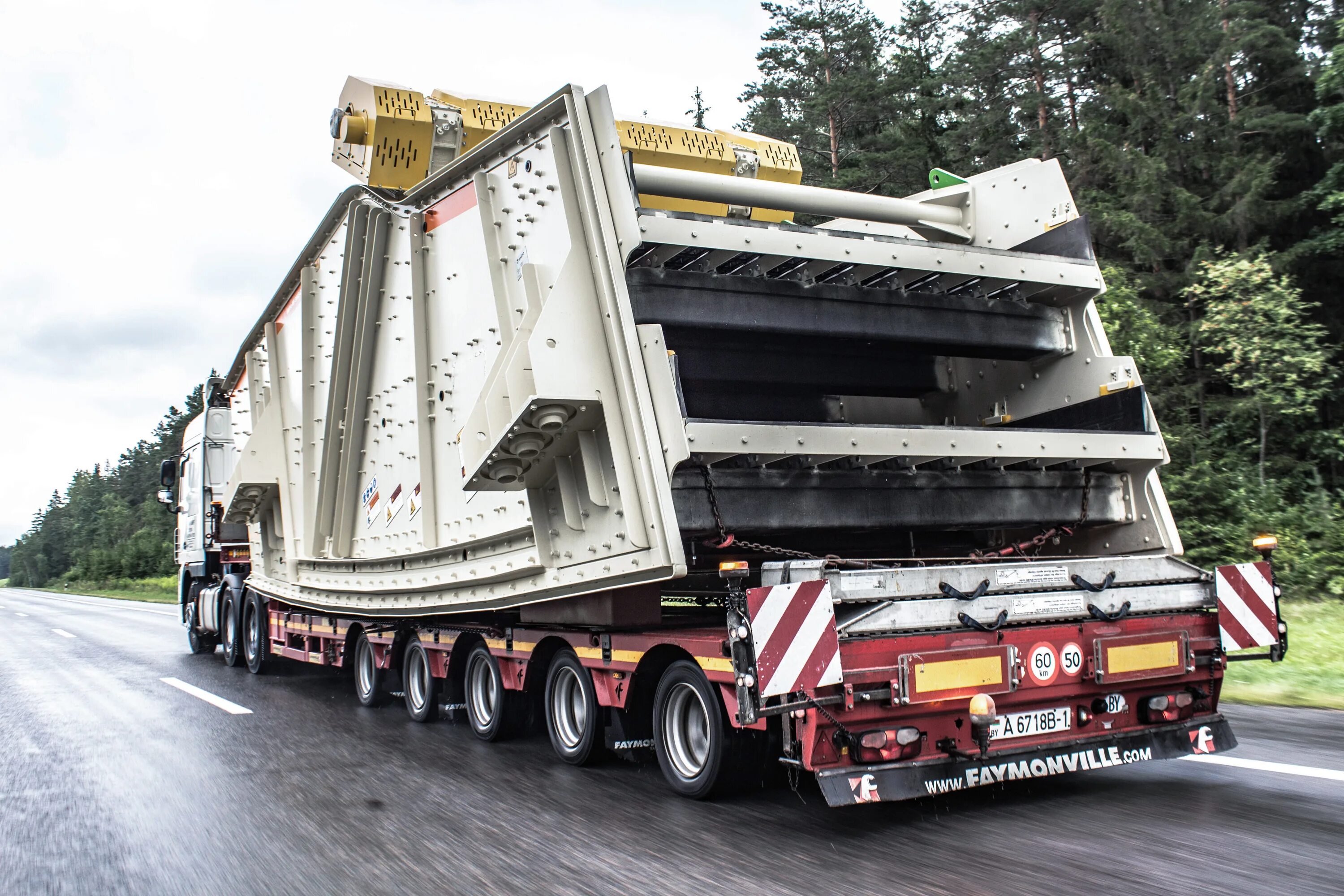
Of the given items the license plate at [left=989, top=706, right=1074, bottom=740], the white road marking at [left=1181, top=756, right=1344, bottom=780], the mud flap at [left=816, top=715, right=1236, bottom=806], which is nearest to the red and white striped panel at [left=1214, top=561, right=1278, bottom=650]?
the mud flap at [left=816, top=715, right=1236, bottom=806]

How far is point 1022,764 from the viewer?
4.43m

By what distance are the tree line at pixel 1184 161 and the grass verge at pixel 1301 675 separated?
431 centimetres

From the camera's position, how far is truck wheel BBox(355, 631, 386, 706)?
8836mm

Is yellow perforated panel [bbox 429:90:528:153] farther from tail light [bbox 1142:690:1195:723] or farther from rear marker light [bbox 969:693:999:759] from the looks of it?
tail light [bbox 1142:690:1195:723]

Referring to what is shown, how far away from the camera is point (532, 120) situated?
18.4ft

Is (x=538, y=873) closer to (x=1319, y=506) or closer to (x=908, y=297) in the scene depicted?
(x=908, y=297)

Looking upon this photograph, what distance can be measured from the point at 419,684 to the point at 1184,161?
67.8 ft

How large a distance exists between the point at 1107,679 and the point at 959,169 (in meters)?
24.5

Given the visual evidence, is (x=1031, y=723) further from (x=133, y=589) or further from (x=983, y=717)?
(x=133, y=589)

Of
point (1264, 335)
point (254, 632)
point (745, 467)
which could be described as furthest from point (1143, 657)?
point (1264, 335)

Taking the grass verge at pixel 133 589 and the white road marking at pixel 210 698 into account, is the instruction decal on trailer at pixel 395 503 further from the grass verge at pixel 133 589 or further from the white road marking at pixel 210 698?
the grass verge at pixel 133 589

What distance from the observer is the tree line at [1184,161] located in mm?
17000

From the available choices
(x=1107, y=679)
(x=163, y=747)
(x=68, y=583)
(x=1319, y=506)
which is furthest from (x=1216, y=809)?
(x=68, y=583)

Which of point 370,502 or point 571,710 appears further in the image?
point 370,502
